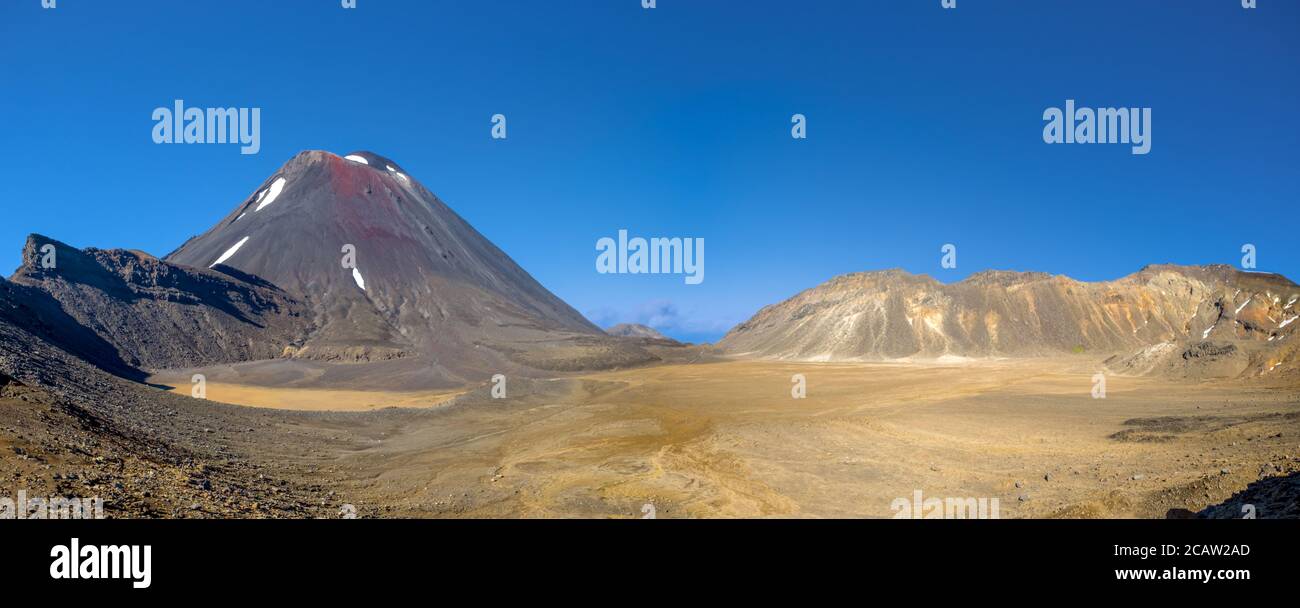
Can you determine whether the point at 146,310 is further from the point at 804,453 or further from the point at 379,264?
the point at 804,453

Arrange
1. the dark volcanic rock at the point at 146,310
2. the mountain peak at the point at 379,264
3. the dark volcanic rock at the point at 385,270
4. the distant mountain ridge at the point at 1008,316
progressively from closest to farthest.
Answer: the dark volcanic rock at the point at 146,310, the dark volcanic rock at the point at 385,270, the mountain peak at the point at 379,264, the distant mountain ridge at the point at 1008,316

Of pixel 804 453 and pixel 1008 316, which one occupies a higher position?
pixel 1008 316

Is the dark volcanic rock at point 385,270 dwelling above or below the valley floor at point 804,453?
above
